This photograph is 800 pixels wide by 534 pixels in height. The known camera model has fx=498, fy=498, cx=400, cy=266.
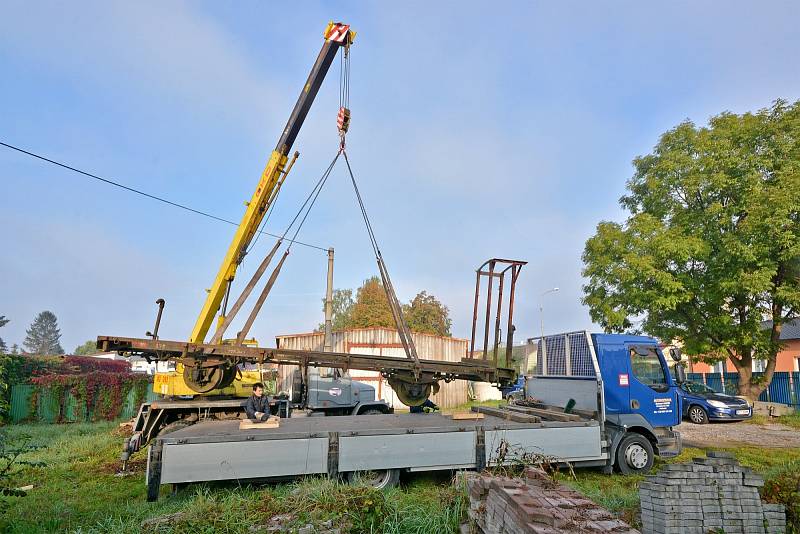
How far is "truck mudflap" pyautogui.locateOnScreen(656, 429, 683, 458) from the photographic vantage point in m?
8.48

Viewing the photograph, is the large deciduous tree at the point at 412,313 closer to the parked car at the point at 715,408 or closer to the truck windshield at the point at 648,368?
the parked car at the point at 715,408

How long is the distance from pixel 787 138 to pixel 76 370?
29.4 metres

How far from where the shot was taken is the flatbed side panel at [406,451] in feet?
21.5

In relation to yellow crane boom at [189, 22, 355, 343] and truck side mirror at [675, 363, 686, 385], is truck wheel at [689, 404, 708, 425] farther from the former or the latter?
yellow crane boom at [189, 22, 355, 343]

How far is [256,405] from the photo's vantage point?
858cm

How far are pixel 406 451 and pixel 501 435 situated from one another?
145cm

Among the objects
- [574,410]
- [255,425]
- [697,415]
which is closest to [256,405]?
[255,425]

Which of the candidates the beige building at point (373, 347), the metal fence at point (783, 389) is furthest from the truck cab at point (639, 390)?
the metal fence at point (783, 389)

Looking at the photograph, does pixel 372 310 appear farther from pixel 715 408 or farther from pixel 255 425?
pixel 255 425

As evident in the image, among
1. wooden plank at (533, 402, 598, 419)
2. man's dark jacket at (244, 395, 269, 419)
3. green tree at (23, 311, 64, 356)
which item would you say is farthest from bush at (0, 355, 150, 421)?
green tree at (23, 311, 64, 356)

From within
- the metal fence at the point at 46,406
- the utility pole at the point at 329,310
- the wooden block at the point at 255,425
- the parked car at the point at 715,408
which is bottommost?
the metal fence at the point at 46,406

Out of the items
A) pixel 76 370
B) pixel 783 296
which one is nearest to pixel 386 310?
pixel 76 370

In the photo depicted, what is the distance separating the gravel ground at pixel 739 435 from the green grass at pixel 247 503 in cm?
337

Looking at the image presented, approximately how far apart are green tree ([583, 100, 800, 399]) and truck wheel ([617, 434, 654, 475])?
9.81 metres
